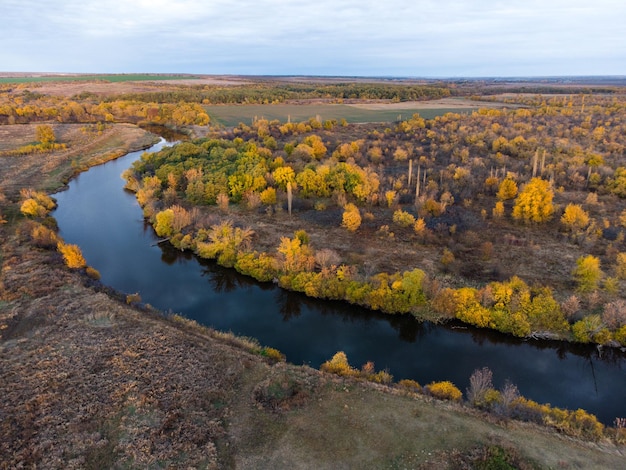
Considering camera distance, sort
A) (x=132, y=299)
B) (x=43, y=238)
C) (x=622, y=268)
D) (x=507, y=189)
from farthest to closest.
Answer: (x=507, y=189), (x=43, y=238), (x=622, y=268), (x=132, y=299)

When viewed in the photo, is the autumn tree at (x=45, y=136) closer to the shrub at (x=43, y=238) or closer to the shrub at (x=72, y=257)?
the shrub at (x=43, y=238)

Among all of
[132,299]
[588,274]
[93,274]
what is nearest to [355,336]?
[132,299]

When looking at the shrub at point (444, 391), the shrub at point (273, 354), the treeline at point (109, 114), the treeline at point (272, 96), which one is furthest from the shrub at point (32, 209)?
the treeline at point (272, 96)

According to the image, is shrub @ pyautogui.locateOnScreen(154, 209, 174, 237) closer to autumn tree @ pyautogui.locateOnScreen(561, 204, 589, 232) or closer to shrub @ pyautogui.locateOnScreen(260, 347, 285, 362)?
shrub @ pyautogui.locateOnScreen(260, 347, 285, 362)

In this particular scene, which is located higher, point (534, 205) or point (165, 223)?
point (534, 205)

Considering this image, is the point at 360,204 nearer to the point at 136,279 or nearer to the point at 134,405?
the point at 136,279

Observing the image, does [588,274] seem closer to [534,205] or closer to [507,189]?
[534,205]
